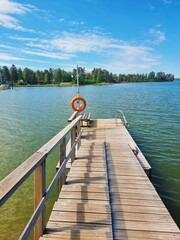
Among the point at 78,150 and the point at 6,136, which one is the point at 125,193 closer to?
the point at 78,150

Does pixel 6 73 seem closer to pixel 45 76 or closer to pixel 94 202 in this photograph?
pixel 45 76

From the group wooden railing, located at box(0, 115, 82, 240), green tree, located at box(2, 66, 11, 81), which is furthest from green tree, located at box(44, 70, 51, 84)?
wooden railing, located at box(0, 115, 82, 240)

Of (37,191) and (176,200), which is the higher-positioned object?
(37,191)

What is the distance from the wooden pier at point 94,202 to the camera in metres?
2.11

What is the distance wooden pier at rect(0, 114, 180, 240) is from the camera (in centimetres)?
211

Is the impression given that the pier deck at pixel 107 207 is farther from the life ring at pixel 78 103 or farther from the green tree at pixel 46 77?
the green tree at pixel 46 77

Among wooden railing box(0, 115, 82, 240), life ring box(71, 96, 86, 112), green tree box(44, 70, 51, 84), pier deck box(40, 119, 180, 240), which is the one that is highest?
green tree box(44, 70, 51, 84)

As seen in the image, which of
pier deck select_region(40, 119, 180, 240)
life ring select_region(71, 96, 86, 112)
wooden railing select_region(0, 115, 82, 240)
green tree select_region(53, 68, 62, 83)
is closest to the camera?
A: wooden railing select_region(0, 115, 82, 240)

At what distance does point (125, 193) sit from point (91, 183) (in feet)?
2.00

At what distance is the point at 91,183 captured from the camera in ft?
11.2

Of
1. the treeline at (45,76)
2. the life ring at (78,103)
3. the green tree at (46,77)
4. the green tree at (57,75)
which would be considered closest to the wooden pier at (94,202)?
the life ring at (78,103)

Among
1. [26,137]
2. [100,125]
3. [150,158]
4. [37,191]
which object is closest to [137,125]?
[100,125]

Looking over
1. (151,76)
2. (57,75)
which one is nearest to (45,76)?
(57,75)

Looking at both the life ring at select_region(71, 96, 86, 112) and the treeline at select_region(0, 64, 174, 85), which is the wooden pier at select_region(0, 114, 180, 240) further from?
the treeline at select_region(0, 64, 174, 85)
